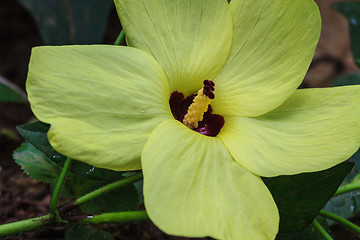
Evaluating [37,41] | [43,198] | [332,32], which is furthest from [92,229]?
[332,32]

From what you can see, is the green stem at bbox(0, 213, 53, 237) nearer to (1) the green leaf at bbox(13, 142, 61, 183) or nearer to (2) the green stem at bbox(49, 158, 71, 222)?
(2) the green stem at bbox(49, 158, 71, 222)

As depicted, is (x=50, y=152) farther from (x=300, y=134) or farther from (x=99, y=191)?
(x=300, y=134)

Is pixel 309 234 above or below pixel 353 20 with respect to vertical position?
below

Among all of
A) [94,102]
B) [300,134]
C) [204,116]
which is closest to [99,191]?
[94,102]

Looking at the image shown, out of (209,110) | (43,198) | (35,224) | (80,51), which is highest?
(80,51)

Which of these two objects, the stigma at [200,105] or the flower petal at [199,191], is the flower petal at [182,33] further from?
the flower petal at [199,191]

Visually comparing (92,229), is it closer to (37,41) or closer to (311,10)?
(311,10)

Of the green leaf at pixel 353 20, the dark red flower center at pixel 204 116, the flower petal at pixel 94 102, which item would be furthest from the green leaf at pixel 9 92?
the green leaf at pixel 353 20
